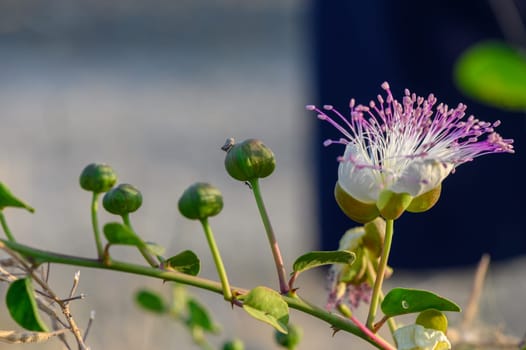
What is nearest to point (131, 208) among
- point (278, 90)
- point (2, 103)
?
point (2, 103)

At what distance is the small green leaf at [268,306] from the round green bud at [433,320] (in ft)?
0.27

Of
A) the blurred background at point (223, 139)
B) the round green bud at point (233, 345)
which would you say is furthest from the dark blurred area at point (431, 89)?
the round green bud at point (233, 345)

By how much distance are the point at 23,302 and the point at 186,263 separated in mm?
86

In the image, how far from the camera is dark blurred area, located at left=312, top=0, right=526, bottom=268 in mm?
2507

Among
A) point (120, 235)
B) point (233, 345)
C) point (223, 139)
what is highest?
point (223, 139)

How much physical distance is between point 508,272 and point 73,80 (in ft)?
11.6

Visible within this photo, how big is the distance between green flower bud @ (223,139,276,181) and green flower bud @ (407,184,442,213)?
8 centimetres

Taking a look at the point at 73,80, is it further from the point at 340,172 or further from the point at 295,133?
the point at 340,172

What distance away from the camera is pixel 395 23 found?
259 cm

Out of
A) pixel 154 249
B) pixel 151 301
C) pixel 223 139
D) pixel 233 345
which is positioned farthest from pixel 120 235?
pixel 223 139

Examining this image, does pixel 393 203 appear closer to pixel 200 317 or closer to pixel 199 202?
pixel 199 202

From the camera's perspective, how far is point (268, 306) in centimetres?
50

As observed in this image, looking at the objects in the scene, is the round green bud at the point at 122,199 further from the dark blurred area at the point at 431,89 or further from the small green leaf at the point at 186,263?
the dark blurred area at the point at 431,89

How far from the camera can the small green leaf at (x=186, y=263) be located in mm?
529
